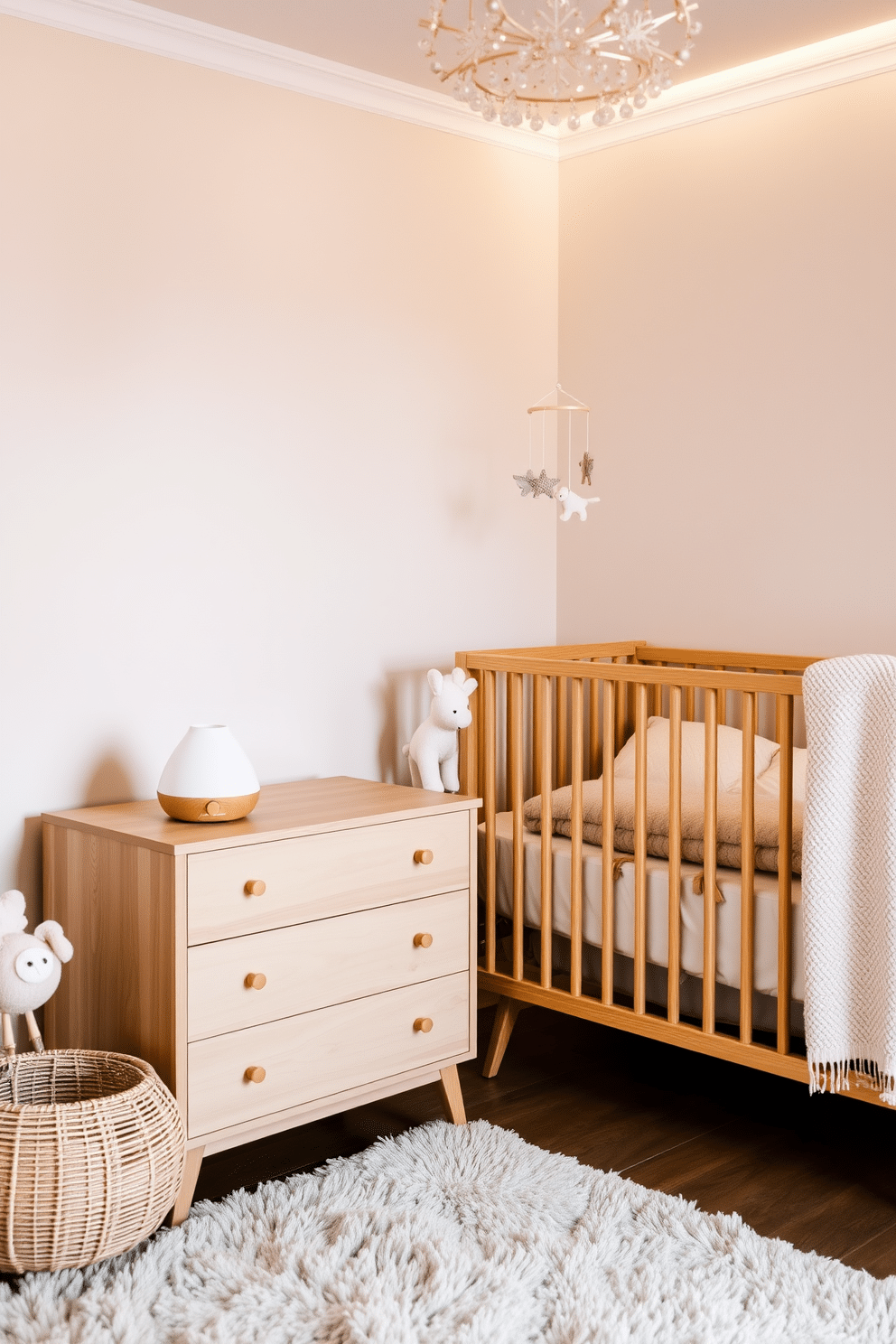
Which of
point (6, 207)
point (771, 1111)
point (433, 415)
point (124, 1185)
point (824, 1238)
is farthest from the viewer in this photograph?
point (433, 415)

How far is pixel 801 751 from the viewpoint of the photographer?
2.66 m

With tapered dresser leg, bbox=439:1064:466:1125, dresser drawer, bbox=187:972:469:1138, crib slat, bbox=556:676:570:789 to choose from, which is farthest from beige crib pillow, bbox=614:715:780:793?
tapered dresser leg, bbox=439:1064:466:1125

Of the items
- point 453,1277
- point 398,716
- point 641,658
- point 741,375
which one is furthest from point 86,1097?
point 741,375

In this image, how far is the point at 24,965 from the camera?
194cm

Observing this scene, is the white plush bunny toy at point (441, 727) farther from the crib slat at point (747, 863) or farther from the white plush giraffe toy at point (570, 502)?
the crib slat at point (747, 863)

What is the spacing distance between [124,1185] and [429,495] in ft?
5.72

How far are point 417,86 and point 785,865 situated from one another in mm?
1944

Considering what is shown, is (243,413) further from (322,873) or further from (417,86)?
(322,873)

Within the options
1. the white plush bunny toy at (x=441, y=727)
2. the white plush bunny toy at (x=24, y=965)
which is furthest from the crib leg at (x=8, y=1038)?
the white plush bunny toy at (x=441, y=727)

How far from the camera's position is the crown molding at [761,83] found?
8.49 feet

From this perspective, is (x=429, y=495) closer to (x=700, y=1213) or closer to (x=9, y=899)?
(x=9, y=899)

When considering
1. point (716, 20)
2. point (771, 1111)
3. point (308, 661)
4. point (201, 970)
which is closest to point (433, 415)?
point (308, 661)

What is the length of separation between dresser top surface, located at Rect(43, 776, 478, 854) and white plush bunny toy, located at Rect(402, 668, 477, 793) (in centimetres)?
15

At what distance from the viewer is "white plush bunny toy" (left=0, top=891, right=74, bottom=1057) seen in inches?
76.5
